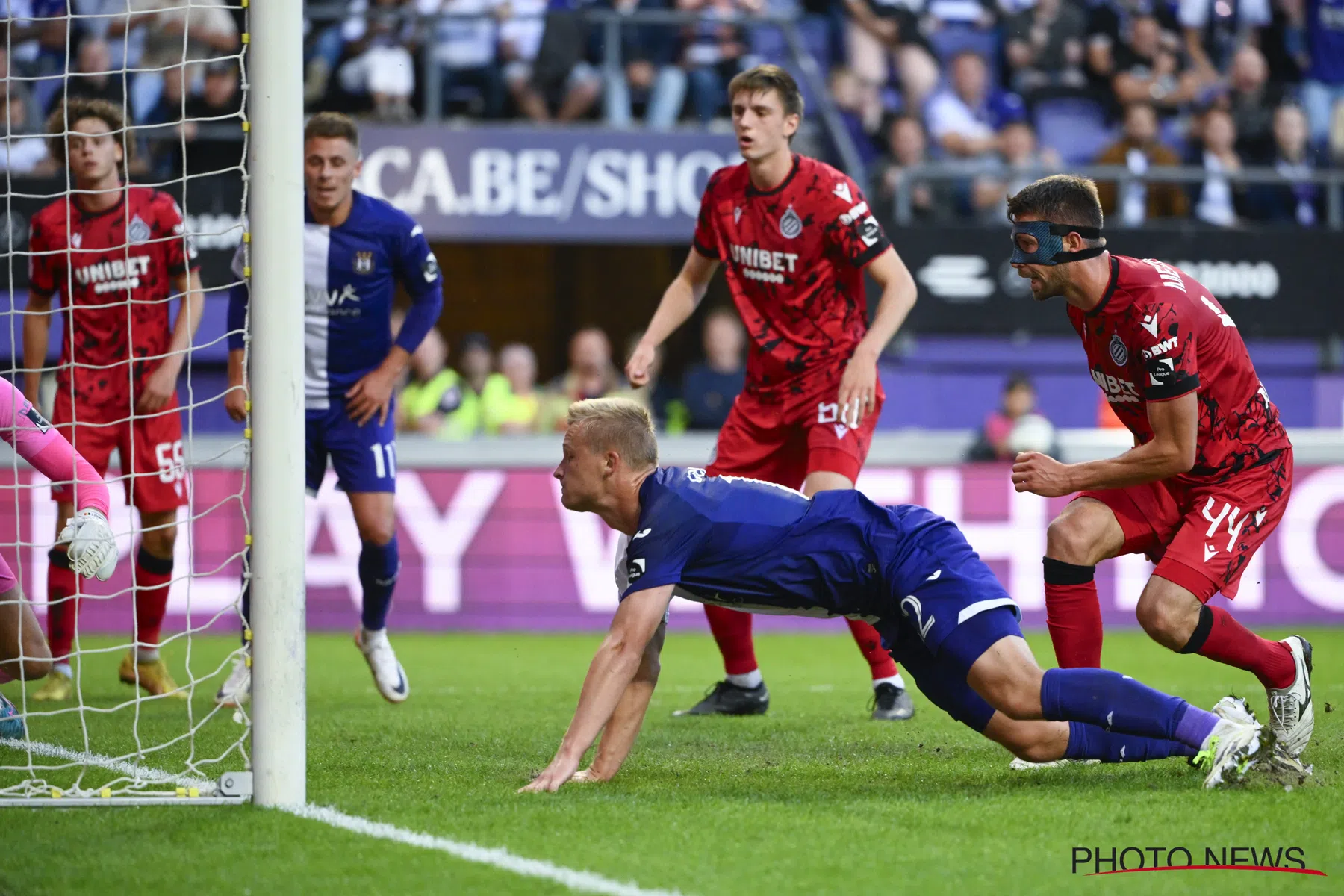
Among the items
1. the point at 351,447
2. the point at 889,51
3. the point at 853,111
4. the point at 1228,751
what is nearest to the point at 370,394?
the point at 351,447

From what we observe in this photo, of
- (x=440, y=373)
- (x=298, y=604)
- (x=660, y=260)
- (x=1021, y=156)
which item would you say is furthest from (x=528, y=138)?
(x=298, y=604)

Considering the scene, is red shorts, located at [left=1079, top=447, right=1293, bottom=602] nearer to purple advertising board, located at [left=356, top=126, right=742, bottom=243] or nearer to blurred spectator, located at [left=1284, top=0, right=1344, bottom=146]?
purple advertising board, located at [left=356, top=126, right=742, bottom=243]

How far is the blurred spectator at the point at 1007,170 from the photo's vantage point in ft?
43.1

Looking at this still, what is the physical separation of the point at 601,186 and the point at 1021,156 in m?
3.81

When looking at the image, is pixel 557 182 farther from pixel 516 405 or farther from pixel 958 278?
pixel 958 278

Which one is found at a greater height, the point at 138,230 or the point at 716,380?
the point at 138,230

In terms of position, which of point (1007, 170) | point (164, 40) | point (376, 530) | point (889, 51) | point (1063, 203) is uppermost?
point (889, 51)

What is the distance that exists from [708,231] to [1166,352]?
7.84ft

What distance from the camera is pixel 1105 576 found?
11.0 meters

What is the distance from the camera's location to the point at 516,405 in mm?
12188

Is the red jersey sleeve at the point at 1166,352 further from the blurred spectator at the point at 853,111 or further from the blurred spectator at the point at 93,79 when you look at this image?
the blurred spectator at the point at 853,111

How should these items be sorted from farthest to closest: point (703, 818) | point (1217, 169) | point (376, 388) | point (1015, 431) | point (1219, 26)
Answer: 1. point (1219, 26)
2. point (1217, 169)
3. point (1015, 431)
4. point (376, 388)
5. point (703, 818)

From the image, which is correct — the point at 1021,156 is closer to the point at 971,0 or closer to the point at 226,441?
the point at 971,0

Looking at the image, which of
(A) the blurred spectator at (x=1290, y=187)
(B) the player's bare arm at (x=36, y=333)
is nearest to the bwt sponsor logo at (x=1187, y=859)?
(B) the player's bare arm at (x=36, y=333)
